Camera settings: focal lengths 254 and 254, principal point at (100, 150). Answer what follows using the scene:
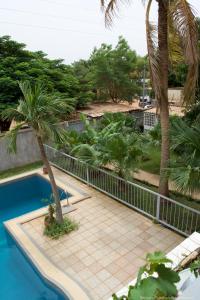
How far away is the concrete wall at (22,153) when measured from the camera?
Answer: 12.5 meters

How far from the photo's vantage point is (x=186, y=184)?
520 centimetres

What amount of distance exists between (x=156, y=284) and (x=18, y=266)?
5.79 metres

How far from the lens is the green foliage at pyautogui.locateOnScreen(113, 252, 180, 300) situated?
1986 millimetres

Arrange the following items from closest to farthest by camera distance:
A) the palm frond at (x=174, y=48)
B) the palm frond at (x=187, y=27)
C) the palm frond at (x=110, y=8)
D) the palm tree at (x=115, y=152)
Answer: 1. the palm frond at (x=187, y=27)
2. the palm frond at (x=110, y=8)
3. the palm frond at (x=174, y=48)
4. the palm tree at (x=115, y=152)

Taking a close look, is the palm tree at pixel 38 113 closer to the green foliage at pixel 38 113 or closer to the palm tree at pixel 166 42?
the green foliage at pixel 38 113

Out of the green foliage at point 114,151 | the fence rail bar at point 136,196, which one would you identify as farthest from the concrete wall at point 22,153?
the green foliage at point 114,151

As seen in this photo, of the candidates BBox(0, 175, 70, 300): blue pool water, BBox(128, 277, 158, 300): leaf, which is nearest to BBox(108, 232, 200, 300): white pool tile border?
BBox(128, 277, 158, 300): leaf

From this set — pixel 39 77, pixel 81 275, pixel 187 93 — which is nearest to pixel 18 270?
pixel 81 275

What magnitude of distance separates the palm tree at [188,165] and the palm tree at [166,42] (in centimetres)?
93

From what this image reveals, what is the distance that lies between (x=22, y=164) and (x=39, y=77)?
17.0 ft

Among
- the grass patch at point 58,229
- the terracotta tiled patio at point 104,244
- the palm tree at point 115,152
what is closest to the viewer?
the terracotta tiled patio at point 104,244

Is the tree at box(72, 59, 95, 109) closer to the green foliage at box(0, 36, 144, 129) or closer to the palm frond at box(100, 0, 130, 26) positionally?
the green foliage at box(0, 36, 144, 129)

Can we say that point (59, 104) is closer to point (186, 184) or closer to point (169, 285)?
point (186, 184)

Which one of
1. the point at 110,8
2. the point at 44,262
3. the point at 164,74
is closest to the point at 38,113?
the point at 110,8
